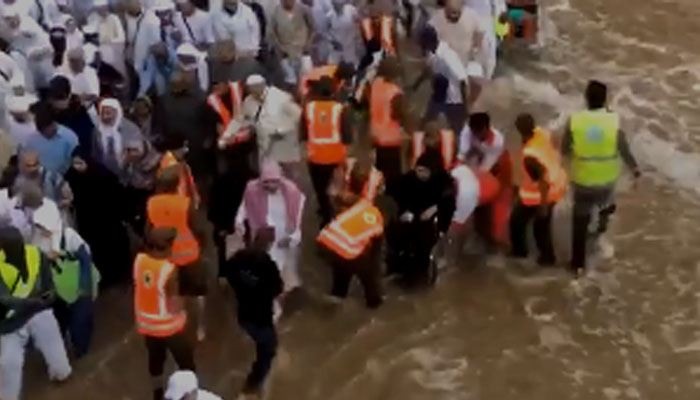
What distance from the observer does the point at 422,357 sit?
920 cm

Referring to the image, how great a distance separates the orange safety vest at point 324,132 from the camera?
9.48 metres

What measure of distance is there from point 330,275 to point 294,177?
0.81 metres

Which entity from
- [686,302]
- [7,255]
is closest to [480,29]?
[686,302]

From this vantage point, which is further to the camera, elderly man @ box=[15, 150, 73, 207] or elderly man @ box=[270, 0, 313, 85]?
elderly man @ box=[270, 0, 313, 85]

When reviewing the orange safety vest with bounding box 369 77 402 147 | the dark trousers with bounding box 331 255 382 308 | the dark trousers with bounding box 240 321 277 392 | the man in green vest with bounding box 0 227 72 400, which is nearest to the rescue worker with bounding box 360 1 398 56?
the orange safety vest with bounding box 369 77 402 147

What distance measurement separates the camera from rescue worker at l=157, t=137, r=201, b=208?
8.80 m

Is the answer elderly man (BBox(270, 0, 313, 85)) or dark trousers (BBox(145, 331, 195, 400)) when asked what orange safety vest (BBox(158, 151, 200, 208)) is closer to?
dark trousers (BBox(145, 331, 195, 400))

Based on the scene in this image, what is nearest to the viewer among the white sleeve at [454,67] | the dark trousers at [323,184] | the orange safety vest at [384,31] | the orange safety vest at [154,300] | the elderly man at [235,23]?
the orange safety vest at [154,300]

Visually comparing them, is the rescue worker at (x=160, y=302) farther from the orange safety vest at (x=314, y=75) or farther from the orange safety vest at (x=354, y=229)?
the orange safety vest at (x=314, y=75)

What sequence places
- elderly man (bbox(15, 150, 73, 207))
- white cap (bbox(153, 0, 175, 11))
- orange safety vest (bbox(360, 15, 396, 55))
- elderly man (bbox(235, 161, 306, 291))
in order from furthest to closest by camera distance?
orange safety vest (bbox(360, 15, 396, 55))
white cap (bbox(153, 0, 175, 11))
elderly man (bbox(235, 161, 306, 291))
elderly man (bbox(15, 150, 73, 207))

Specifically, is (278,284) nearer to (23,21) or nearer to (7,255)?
(7,255)

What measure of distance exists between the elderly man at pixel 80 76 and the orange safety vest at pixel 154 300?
2.58 metres

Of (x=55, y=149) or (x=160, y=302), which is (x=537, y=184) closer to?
(x=160, y=302)

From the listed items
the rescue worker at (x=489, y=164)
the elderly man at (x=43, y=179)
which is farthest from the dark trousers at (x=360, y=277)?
the elderly man at (x=43, y=179)
